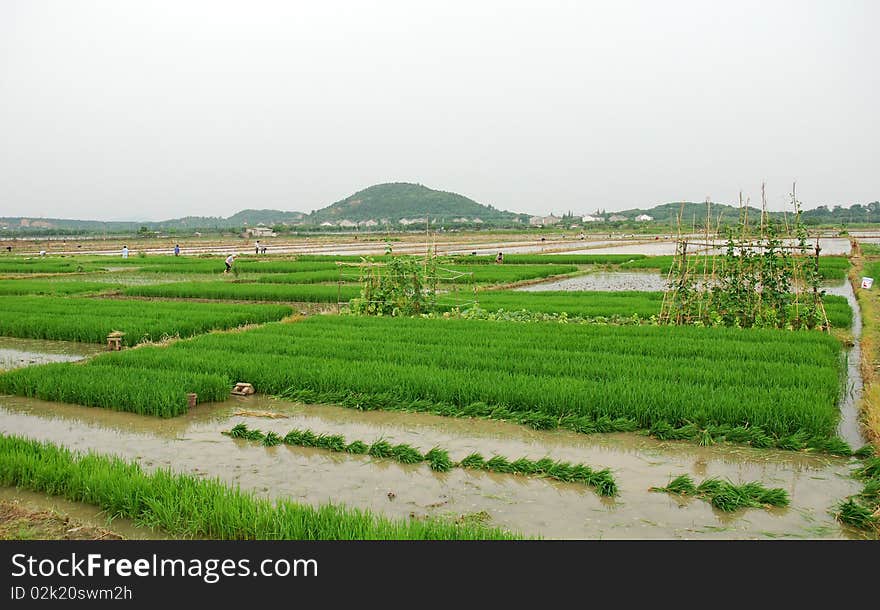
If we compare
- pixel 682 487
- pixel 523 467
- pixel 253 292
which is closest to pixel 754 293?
pixel 682 487

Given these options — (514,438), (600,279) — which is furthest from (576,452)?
(600,279)

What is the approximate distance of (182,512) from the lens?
163 inches

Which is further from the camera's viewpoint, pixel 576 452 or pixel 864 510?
pixel 576 452

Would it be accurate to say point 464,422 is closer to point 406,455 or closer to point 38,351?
point 406,455

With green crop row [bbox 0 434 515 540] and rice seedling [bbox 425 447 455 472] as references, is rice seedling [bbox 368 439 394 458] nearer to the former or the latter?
rice seedling [bbox 425 447 455 472]

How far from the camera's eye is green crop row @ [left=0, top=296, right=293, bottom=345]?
37.7ft

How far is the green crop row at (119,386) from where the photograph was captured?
275 inches

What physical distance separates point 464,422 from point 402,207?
494 feet

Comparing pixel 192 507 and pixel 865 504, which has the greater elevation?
pixel 192 507

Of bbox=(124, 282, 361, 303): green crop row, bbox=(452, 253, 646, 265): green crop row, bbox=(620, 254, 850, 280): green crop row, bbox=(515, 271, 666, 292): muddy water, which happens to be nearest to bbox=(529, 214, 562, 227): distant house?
bbox=(452, 253, 646, 265): green crop row

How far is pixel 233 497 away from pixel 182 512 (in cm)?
35

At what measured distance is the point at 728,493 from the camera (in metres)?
4.52

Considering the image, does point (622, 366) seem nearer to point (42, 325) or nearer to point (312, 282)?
point (42, 325)

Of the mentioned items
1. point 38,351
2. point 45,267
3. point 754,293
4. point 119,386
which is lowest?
point 38,351
